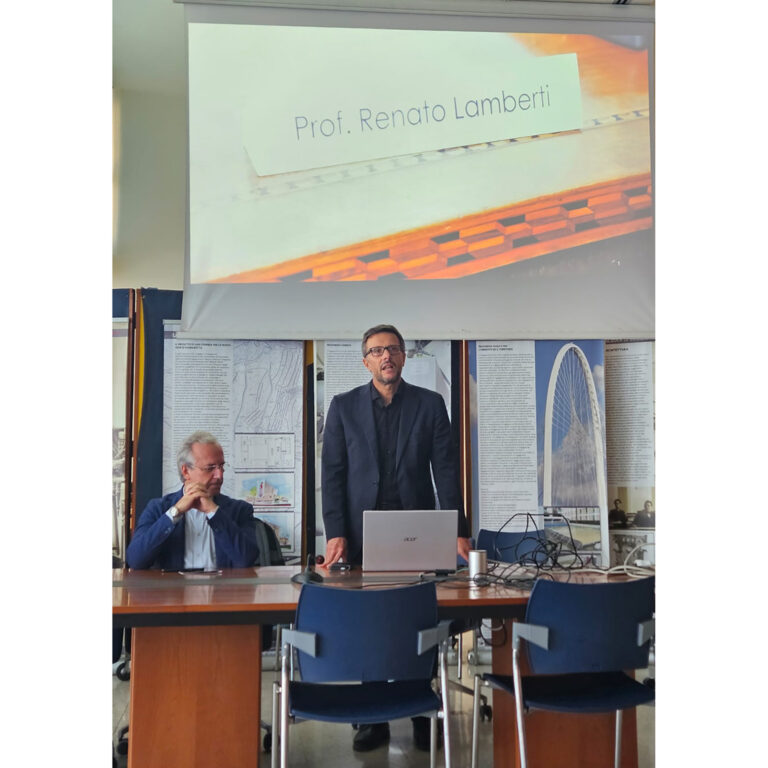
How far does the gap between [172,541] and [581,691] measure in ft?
6.69

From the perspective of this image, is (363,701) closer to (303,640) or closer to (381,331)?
(303,640)

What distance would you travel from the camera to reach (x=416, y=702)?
2570 millimetres

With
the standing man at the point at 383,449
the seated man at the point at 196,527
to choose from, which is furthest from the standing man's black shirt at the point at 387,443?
the seated man at the point at 196,527

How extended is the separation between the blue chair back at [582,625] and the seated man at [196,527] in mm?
1693

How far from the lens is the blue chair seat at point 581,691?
2.60 meters

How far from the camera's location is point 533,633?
8.48 ft

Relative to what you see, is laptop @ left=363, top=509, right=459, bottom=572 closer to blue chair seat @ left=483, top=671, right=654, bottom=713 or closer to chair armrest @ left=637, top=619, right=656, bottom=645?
blue chair seat @ left=483, top=671, right=654, bottom=713

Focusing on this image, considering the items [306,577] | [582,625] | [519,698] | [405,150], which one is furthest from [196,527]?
[405,150]

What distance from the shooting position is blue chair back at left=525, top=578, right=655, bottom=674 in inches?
102

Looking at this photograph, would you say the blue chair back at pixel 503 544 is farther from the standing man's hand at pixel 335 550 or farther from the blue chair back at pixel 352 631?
the blue chair back at pixel 352 631

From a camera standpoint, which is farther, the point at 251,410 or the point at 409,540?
the point at 251,410
